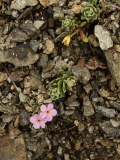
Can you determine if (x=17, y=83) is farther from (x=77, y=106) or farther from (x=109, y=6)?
(x=109, y=6)

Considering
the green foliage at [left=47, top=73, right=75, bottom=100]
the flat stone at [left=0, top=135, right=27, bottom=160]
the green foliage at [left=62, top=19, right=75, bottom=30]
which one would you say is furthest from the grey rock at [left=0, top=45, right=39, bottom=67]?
the flat stone at [left=0, top=135, right=27, bottom=160]

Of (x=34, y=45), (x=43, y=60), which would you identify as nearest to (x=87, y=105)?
(x=43, y=60)

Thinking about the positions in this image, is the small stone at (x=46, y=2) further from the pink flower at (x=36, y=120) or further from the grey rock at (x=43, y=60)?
the pink flower at (x=36, y=120)

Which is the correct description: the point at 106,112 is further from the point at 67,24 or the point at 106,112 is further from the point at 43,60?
the point at 67,24

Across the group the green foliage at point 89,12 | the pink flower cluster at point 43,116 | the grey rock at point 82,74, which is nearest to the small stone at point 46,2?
the green foliage at point 89,12

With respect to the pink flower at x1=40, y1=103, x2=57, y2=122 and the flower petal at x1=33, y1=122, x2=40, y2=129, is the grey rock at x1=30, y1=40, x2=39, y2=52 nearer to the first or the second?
the pink flower at x1=40, y1=103, x2=57, y2=122

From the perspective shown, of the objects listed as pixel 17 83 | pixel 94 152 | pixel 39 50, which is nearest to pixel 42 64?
pixel 39 50
